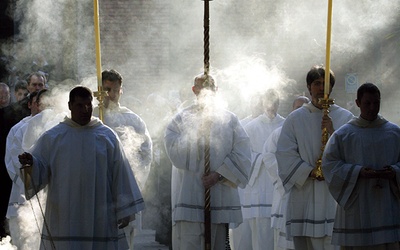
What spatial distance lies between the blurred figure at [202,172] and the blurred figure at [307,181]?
1.50ft

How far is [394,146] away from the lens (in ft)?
27.3

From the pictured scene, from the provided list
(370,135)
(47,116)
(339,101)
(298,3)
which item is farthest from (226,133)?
(339,101)

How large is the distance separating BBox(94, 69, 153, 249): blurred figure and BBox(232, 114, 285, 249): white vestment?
1.85m

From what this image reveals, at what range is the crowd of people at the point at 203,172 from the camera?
8.11 metres

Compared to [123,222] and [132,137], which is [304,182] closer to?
[123,222]

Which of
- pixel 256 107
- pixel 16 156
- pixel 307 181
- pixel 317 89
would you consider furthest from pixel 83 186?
pixel 256 107

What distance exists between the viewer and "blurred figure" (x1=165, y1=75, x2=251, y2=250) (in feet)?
30.2

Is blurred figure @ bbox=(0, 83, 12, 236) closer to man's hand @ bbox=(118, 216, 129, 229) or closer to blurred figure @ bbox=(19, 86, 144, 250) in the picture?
blurred figure @ bbox=(19, 86, 144, 250)

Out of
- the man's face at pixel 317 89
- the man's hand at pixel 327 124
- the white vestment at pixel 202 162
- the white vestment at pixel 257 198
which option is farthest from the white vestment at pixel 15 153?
the man's hand at pixel 327 124

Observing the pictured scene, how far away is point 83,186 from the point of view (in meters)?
8.12

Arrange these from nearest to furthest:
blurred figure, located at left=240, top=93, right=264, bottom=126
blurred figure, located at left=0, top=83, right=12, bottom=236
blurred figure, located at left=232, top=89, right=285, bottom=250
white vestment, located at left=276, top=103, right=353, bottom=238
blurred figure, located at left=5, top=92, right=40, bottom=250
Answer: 1. white vestment, located at left=276, top=103, right=353, bottom=238
2. blurred figure, located at left=5, top=92, right=40, bottom=250
3. blurred figure, located at left=0, top=83, right=12, bottom=236
4. blurred figure, located at left=232, top=89, right=285, bottom=250
5. blurred figure, located at left=240, top=93, right=264, bottom=126

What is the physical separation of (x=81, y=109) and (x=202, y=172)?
5.18 ft

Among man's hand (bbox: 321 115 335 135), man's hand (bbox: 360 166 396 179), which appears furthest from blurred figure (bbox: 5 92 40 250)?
man's hand (bbox: 360 166 396 179)

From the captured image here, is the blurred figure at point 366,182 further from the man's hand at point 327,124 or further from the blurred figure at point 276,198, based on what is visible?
the blurred figure at point 276,198
